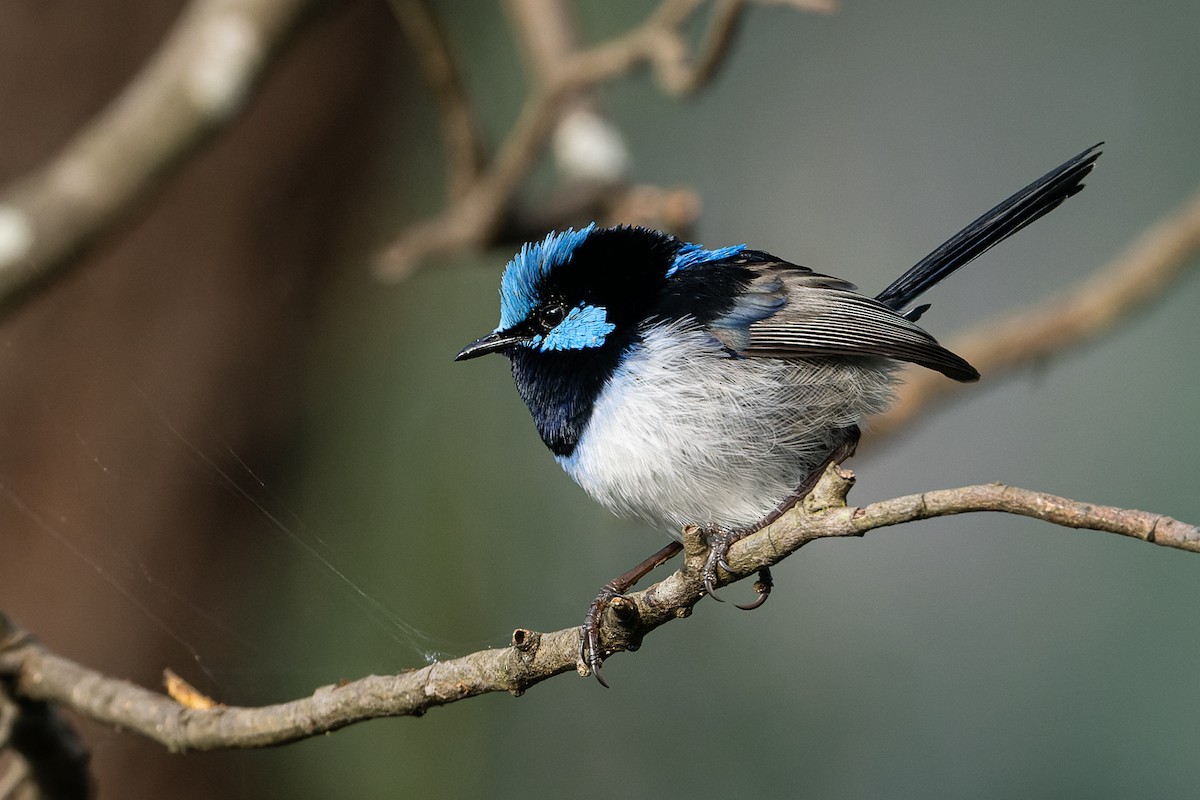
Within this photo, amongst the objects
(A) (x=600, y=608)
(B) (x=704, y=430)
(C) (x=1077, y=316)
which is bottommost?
(A) (x=600, y=608)

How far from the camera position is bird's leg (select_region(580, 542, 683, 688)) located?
67.4 inches

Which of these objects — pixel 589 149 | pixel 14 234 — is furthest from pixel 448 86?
pixel 14 234

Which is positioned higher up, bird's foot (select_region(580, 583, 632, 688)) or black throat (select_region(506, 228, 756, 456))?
black throat (select_region(506, 228, 756, 456))

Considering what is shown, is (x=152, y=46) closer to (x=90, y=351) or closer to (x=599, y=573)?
(x=90, y=351)

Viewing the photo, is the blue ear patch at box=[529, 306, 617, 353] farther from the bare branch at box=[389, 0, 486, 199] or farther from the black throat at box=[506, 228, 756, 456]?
the bare branch at box=[389, 0, 486, 199]

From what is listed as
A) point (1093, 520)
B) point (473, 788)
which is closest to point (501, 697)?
point (473, 788)

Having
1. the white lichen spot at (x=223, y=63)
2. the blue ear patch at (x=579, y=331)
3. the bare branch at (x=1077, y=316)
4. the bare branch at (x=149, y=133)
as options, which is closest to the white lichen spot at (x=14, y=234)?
the bare branch at (x=149, y=133)

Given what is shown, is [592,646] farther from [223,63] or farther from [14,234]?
[223,63]

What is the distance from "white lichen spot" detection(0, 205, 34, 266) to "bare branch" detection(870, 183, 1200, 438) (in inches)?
100

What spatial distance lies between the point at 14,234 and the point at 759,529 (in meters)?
2.52

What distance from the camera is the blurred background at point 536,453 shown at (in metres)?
4.14

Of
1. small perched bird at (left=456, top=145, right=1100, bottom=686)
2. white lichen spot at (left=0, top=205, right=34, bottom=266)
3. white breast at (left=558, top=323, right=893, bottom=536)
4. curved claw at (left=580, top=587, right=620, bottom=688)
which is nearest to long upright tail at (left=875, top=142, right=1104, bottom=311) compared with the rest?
small perched bird at (left=456, top=145, right=1100, bottom=686)

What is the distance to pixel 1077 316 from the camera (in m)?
3.61

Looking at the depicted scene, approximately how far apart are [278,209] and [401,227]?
2.63 feet
